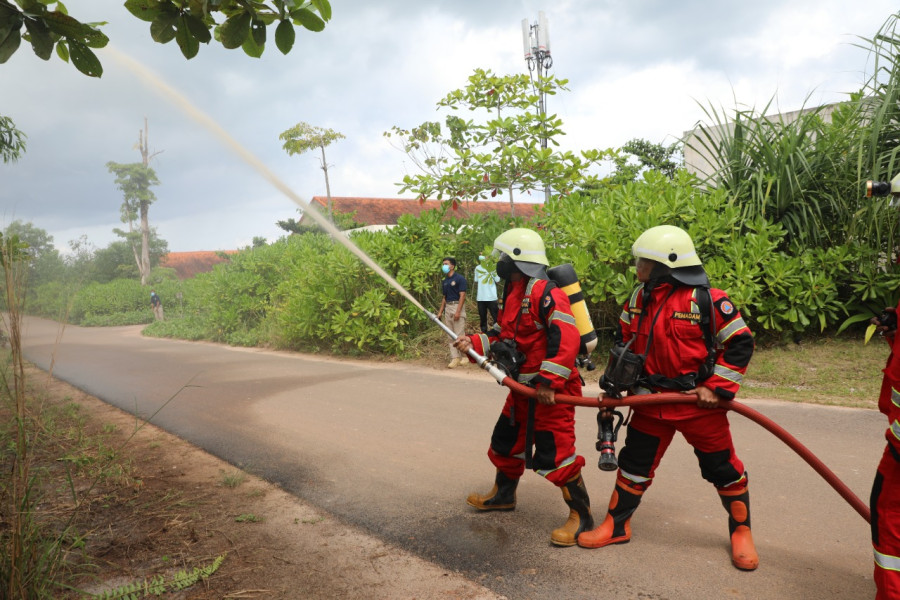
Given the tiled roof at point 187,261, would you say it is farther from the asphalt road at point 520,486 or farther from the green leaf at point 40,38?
the green leaf at point 40,38

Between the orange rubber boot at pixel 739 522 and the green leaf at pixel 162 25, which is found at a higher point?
the green leaf at pixel 162 25

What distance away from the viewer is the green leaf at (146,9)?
98.0 inches

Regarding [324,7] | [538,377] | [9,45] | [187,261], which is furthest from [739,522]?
[187,261]

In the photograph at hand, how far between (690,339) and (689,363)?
13cm

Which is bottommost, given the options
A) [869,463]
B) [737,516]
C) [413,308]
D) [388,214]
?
[869,463]

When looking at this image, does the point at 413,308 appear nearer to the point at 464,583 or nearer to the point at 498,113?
the point at 498,113

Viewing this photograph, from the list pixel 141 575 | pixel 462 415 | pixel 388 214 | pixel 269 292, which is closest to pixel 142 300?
pixel 388 214

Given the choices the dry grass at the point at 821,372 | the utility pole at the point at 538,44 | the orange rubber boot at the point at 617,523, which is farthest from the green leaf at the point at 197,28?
the utility pole at the point at 538,44

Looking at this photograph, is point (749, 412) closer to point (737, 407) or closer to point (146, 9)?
point (737, 407)

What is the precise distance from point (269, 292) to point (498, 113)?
8810 mm

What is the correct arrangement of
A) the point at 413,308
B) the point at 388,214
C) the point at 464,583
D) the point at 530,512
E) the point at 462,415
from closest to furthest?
the point at 464,583, the point at 530,512, the point at 462,415, the point at 413,308, the point at 388,214

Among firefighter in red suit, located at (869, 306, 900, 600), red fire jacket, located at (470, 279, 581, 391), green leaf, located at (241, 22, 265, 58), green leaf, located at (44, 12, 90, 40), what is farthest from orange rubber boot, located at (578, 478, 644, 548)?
green leaf, located at (44, 12, 90, 40)

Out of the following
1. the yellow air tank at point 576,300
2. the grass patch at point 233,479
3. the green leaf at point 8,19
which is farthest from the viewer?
the grass patch at point 233,479

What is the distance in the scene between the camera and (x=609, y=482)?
446 centimetres
